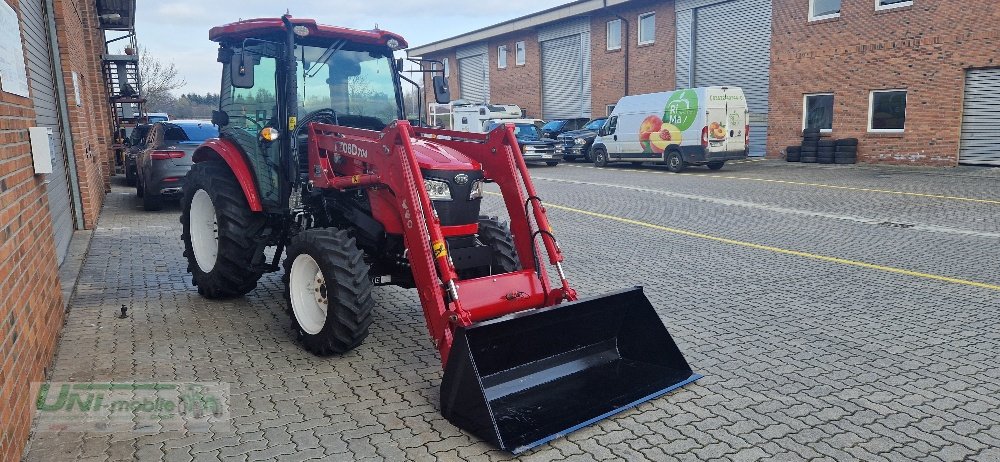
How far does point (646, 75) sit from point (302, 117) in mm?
24920

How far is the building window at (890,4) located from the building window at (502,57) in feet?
67.4

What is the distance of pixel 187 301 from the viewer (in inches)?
264

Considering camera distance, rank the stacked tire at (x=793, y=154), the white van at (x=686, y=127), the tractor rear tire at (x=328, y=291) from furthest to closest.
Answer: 1. the stacked tire at (x=793, y=154)
2. the white van at (x=686, y=127)
3. the tractor rear tire at (x=328, y=291)

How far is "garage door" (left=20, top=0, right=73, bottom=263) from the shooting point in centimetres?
774

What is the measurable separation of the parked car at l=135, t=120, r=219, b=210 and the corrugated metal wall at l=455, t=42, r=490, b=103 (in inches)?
1102

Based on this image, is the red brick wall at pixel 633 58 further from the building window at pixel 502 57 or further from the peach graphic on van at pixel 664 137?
the peach graphic on van at pixel 664 137

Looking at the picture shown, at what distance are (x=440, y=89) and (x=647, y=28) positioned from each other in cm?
2467

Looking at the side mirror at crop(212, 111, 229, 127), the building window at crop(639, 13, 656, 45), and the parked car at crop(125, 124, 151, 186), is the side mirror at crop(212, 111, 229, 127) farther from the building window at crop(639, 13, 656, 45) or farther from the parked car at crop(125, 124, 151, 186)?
the building window at crop(639, 13, 656, 45)

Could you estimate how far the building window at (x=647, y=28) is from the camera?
2873cm

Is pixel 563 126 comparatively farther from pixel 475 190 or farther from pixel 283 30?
pixel 475 190

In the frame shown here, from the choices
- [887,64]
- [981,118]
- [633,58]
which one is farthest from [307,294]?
[633,58]

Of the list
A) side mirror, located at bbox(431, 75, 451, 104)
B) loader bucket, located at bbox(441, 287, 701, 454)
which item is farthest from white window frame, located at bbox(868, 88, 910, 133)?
loader bucket, located at bbox(441, 287, 701, 454)

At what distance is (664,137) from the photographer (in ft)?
67.9

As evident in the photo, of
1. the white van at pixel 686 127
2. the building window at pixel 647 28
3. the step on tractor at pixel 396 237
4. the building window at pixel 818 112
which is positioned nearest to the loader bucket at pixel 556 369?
the step on tractor at pixel 396 237
